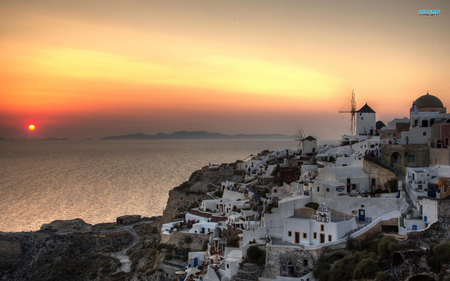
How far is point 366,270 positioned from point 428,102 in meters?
20.0

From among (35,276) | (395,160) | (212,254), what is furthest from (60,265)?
(395,160)

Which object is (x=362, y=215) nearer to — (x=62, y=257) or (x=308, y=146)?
(x=308, y=146)

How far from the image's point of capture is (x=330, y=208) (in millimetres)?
24484

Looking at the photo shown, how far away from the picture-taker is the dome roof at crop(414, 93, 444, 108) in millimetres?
32000

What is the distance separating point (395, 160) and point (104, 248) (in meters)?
30.8

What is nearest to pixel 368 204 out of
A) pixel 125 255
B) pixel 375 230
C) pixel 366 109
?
pixel 375 230

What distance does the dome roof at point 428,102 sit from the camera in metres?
32.0

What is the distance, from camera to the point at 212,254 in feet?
86.5

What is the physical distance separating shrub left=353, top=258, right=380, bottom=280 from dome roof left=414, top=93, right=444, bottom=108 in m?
19.2

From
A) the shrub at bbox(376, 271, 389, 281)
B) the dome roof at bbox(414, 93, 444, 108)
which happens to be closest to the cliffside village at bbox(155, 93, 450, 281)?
the dome roof at bbox(414, 93, 444, 108)

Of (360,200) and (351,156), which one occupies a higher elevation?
(351,156)

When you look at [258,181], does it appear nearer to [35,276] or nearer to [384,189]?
[384,189]

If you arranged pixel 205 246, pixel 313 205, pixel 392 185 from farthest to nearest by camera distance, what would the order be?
pixel 205 246 → pixel 392 185 → pixel 313 205

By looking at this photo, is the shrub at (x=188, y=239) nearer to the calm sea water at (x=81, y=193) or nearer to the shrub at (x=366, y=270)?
the shrub at (x=366, y=270)
